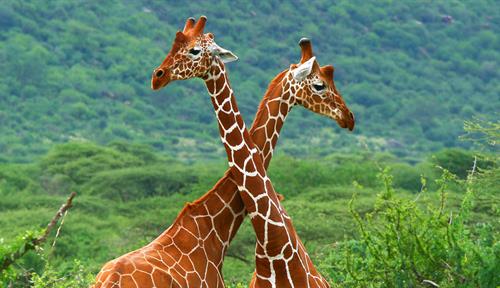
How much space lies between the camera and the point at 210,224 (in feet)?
25.5

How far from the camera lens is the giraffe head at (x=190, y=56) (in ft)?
24.4

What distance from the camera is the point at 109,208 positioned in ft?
128

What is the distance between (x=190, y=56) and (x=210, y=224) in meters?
0.91

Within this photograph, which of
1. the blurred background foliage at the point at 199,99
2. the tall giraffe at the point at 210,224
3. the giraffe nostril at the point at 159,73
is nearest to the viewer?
the tall giraffe at the point at 210,224

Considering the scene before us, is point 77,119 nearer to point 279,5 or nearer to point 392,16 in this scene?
point 279,5

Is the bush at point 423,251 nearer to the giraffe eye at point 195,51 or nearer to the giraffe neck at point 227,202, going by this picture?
the giraffe neck at point 227,202

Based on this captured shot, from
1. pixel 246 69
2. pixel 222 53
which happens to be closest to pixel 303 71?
pixel 222 53

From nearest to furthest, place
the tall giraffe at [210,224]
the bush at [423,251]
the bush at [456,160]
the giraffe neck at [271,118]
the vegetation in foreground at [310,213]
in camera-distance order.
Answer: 1. the tall giraffe at [210,224]
2. the giraffe neck at [271,118]
3. the bush at [423,251]
4. the vegetation in foreground at [310,213]
5. the bush at [456,160]

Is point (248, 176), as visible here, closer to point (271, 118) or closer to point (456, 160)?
point (271, 118)

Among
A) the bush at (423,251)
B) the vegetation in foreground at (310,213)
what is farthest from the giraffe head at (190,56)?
the bush at (423,251)

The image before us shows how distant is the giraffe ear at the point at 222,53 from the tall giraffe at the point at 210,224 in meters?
0.06

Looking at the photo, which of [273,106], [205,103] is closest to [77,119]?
[205,103]

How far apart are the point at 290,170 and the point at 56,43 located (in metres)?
39.6

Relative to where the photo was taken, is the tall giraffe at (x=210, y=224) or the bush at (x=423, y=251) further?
the bush at (x=423, y=251)
